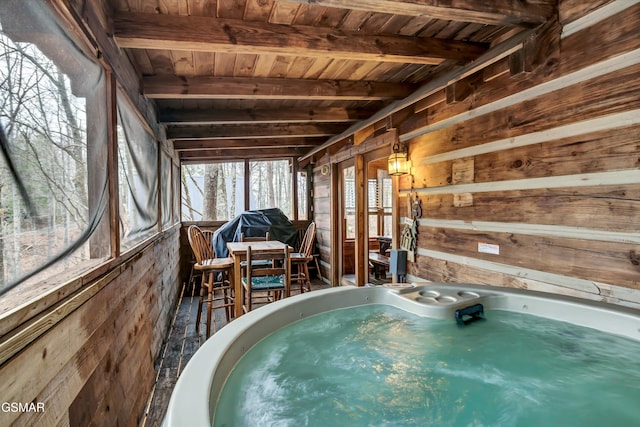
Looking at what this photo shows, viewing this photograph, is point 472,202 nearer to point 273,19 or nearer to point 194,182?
point 273,19

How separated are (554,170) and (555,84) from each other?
0.50m

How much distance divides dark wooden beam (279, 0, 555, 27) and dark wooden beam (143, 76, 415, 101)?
1.39 metres

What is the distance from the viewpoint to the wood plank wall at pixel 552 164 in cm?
165

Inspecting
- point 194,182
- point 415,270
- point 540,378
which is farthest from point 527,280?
point 194,182

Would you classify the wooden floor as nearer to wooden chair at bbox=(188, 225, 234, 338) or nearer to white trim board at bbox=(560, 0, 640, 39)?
wooden chair at bbox=(188, 225, 234, 338)

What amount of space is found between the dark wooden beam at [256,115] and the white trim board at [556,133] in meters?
1.50

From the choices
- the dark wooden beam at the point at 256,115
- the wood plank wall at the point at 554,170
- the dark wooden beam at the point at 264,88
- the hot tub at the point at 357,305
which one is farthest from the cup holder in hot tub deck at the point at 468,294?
the dark wooden beam at the point at 256,115

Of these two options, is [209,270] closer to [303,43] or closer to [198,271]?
[198,271]

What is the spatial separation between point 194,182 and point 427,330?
610 cm

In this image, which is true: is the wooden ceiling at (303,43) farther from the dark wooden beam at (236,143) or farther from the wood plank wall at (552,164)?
the dark wooden beam at (236,143)

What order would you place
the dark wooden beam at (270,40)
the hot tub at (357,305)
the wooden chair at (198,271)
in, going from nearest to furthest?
the hot tub at (357,305), the dark wooden beam at (270,40), the wooden chair at (198,271)

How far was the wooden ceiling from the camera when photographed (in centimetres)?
186

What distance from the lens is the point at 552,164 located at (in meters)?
2.00

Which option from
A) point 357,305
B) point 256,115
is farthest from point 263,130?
point 357,305
